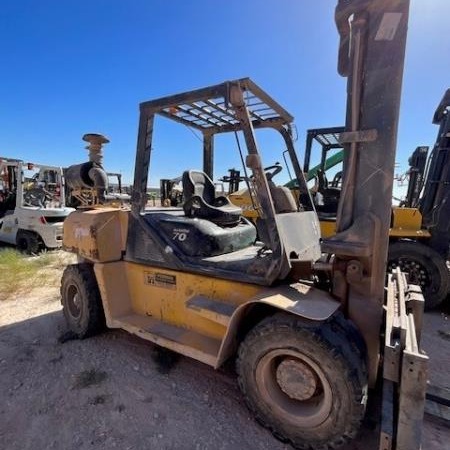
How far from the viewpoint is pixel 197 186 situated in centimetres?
335

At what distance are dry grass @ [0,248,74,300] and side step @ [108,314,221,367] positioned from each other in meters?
3.45

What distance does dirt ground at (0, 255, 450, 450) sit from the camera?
228 centimetres

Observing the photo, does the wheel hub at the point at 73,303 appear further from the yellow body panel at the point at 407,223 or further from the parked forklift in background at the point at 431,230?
the yellow body panel at the point at 407,223

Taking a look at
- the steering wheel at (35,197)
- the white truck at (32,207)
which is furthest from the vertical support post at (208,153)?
the steering wheel at (35,197)

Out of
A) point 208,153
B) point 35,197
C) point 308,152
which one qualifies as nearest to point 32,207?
point 35,197

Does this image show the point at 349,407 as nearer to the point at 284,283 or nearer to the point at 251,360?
the point at 251,360

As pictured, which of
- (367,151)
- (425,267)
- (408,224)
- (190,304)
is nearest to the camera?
(367,151)

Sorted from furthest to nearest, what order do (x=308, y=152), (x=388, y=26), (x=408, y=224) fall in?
(x=308, y=152) → (x=408, y=224) → (x=388, y=26)

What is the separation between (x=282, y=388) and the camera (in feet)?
7.52

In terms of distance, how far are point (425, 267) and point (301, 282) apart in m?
3.42

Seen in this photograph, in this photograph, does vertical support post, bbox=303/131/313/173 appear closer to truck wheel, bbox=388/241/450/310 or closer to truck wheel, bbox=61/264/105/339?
truck wheel, bbox=388/241/450/310

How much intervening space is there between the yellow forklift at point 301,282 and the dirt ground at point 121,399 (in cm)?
38

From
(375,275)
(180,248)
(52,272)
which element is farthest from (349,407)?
(52,272)

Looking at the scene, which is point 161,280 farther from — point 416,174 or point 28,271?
point 416,174
